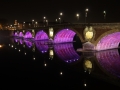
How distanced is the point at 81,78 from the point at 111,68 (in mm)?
5737

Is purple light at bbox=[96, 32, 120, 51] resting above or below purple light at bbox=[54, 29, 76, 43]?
below

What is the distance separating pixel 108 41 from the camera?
35.3 metres

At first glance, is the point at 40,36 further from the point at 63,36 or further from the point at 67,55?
the point at 67,55

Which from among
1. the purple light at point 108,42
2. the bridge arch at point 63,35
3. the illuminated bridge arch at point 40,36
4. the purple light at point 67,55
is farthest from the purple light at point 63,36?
the purple light at point 108,42

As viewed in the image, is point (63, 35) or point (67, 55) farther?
point (63, 35)

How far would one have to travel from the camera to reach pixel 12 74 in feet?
65.9

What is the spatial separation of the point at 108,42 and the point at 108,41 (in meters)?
0.52

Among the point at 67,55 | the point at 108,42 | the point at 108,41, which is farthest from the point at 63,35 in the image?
the point at 67,55

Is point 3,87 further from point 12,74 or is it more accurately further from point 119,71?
point 119,71

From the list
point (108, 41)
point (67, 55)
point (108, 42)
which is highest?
point (108, 41)

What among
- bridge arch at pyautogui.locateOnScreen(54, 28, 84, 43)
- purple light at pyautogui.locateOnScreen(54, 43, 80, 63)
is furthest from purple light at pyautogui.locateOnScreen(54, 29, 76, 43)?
purple light at pyautogui.locateOnScreen(54, 43, 80, 63)

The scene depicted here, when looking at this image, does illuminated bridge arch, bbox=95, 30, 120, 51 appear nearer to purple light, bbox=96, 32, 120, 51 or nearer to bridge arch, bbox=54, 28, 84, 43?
purple light, bbox=96, 32, 120, 51

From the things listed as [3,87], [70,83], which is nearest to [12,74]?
[3,87]

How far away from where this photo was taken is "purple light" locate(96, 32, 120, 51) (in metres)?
33.4
